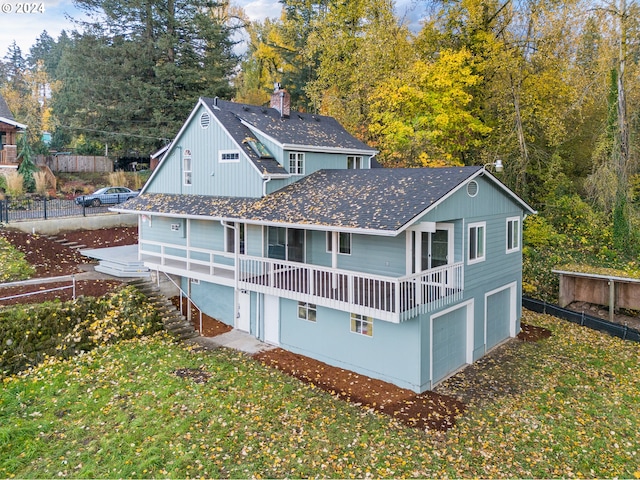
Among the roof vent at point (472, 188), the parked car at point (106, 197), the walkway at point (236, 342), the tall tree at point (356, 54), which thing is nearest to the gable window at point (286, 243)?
the walkway at point (236, 342)

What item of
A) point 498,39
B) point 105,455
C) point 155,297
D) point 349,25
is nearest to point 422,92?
point 498,39

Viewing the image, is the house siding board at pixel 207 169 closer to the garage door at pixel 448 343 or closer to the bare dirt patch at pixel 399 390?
the bare dirt patch at pixel 399 390

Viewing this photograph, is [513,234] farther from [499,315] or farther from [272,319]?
[272,319]

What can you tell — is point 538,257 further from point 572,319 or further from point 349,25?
point 349,25

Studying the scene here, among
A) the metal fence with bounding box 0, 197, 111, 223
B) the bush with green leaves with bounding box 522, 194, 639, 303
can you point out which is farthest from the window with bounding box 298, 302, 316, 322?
the metal fence with bounding box 0, 197, 111, 223

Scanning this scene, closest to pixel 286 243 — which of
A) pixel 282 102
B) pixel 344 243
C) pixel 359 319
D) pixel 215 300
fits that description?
pixel 344 243
